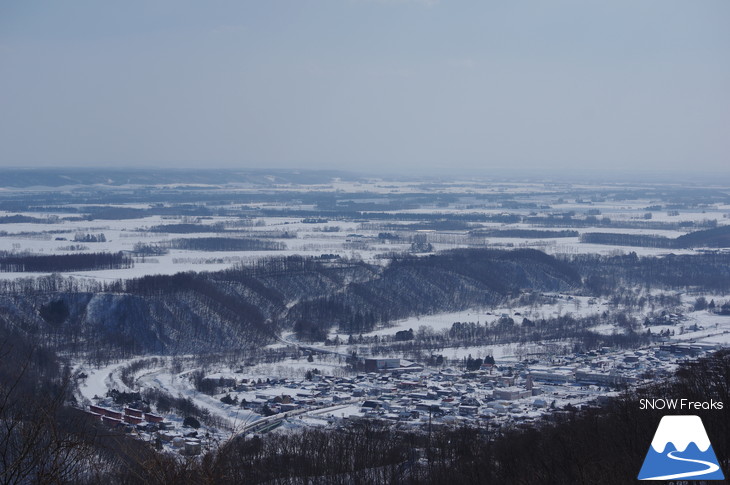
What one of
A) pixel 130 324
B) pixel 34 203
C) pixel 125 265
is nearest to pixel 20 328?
pixel 130 324

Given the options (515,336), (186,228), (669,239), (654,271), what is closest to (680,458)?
(515,336)

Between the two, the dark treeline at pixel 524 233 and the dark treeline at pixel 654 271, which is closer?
the dark treeline at pixel 654 271

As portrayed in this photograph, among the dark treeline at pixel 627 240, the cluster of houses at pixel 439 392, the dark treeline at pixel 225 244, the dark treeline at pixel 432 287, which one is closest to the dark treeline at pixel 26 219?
the dark treeline at pixel 225 244

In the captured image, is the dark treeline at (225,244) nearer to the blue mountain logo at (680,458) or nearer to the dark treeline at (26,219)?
the dark treeline at (26,219)

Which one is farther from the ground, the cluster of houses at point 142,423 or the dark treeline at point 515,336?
the cluster of houses at point 142,423

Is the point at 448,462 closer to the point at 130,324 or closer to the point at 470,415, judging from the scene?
the point at 470,415

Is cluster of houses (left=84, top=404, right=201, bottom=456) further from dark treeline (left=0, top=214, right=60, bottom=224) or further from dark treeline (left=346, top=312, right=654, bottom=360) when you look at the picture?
dark treeline (left=0, top=214, right=60, bottom=224)
